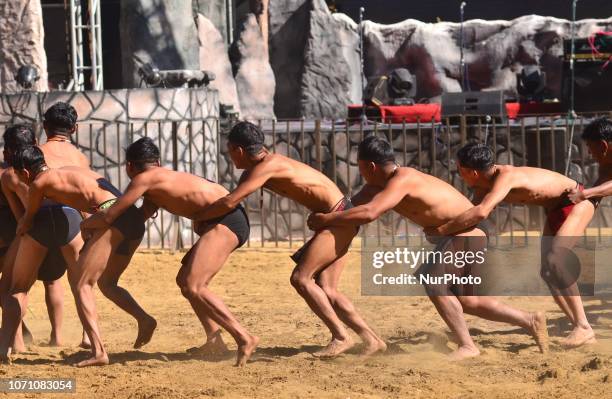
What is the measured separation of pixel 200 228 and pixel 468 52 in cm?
1465

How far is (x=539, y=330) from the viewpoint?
782 cm

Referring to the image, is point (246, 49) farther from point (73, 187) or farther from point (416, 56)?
point (73, 187)

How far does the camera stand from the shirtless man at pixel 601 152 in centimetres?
839

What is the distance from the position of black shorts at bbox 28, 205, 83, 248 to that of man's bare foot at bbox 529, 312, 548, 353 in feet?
9.04

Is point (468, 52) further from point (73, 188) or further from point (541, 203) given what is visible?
point (73, 188)

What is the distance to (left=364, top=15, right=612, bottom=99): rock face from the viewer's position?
2162 centimetres

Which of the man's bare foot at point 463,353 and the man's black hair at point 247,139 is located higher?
the man's black hair at point 247,139

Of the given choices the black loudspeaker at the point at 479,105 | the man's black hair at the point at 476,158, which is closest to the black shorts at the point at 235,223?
the man's black hair at the point at 476,158

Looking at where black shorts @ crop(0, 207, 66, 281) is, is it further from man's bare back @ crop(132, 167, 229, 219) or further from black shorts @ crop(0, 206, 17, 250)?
man's bare back @ crop(132, 167, 229, 219)

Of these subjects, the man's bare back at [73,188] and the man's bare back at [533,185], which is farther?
→ the man's bare back at [533,185]

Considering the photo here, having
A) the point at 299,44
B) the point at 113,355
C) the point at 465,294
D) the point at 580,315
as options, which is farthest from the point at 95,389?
the point at 299,44

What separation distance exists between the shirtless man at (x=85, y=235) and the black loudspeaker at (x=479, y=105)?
24.5 ft

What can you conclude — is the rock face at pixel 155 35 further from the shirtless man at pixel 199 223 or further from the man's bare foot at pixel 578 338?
the man's bare foot at pixel 578 338

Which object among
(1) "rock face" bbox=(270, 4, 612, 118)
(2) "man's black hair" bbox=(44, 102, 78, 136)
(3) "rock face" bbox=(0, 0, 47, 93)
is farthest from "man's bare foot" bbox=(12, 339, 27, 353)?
(1) "rock face" bbox=(270, 4, 612, 118)
